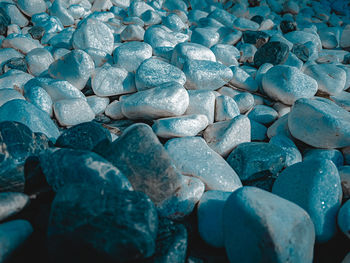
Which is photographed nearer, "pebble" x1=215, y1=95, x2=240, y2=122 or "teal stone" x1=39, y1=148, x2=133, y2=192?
"teal stone" x1=39, y1=148, x2=133, y2=192

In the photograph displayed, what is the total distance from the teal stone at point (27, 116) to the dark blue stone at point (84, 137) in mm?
343

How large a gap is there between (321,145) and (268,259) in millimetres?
1200

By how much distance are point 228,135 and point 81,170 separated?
1152 millimetres

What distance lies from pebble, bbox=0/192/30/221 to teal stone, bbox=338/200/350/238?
1.64 m

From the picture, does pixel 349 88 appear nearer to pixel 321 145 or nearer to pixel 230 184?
pixel 321 145

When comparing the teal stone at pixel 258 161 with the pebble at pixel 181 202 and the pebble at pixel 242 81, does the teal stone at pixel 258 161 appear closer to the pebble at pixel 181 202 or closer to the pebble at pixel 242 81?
the pebble at pixel 181 202

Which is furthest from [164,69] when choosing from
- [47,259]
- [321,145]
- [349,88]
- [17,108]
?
[349,88]

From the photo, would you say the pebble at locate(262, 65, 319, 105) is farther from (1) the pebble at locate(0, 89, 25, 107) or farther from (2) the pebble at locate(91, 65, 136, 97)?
(1) the pebble at locate(0, 89, 25, 107)

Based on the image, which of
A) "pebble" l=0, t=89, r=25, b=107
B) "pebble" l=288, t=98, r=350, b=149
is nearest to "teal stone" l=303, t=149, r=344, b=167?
"pebble" l=288, t=98, r=350, b=149

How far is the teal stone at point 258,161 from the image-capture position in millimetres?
1849

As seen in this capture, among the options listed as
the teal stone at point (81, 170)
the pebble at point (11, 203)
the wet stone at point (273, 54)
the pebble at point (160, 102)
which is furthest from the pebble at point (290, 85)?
the pebble at point (11, 203)

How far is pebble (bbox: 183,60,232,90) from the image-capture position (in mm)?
2592

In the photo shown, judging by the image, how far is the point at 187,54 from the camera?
2814mm

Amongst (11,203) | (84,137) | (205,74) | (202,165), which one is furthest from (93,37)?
(11,203)
